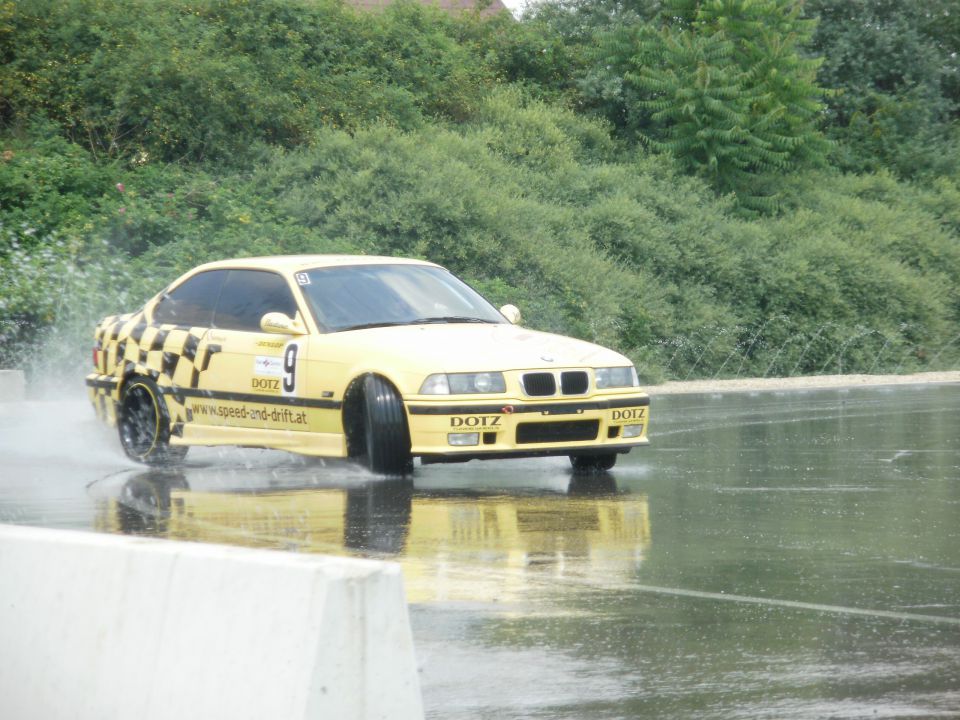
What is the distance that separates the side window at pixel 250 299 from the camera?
11.8 metres

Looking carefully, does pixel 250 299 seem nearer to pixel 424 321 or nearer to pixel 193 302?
pixel 193 302

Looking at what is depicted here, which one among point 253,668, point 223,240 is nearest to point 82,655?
point 253,668

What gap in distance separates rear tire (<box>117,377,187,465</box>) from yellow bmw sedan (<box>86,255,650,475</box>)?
0.04 ft

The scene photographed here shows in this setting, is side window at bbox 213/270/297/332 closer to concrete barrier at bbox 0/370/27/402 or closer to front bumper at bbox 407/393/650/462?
front bumper at bbox 407/393/650/462

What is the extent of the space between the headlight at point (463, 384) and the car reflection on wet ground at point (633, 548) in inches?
24.3

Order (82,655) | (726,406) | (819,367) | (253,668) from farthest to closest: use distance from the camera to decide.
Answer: (819,367) → (726,406) → (82,655) → (253,668)

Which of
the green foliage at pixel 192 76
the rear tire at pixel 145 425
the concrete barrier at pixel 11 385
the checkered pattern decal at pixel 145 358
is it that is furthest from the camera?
the green foliage at pixel 192 76

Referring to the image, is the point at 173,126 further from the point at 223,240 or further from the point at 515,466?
the point at 515,466

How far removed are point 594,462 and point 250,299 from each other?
2.74 m

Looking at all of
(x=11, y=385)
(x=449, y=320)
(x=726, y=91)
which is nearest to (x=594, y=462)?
(x=449, y=320)

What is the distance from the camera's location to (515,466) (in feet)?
39.5

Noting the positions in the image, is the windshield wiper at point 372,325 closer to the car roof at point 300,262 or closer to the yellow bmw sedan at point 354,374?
the yellow bmw sedan at point 354,374

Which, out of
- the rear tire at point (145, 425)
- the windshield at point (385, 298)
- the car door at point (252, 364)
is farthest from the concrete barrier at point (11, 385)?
the windshield at point (385, 298)

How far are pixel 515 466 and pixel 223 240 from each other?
39.1 feet
